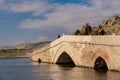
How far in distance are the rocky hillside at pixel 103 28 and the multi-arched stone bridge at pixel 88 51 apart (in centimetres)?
747

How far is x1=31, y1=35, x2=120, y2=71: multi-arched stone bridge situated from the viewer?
112 ft

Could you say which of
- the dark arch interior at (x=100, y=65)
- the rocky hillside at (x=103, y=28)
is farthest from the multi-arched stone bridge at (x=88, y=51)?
the rocky hillside at (x=103, y=28)

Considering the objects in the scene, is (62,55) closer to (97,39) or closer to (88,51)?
(88,51)

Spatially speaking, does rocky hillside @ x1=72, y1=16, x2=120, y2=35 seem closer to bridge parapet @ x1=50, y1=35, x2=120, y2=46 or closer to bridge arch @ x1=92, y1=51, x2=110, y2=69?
bridge parapet @ x1=50, y1=35, x2=120, y2=46

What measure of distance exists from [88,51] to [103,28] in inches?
769

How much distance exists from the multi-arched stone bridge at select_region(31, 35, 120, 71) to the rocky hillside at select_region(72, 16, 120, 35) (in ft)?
24.5

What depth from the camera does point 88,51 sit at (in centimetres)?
3972

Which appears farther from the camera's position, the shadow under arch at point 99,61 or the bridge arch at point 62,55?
the bridge arch at point 62,55

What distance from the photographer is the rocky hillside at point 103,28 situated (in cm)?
5602

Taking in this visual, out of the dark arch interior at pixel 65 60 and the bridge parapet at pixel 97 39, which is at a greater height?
the bridge parapet at pixel 97 39

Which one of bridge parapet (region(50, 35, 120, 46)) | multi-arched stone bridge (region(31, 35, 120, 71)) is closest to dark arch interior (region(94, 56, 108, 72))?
multi-arched stone bridge (region(31, 35, 120, 71))

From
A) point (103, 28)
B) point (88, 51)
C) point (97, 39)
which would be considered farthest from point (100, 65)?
point (103, 28)

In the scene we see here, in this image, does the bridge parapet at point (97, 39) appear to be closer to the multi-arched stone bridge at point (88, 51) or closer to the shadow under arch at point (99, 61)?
the multi-arched stone bridge at point (88, 51)

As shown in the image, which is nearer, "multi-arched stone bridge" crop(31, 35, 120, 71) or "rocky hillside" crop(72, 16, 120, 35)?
"multi-arched stone bridge" crop(31, 35, 120, 71)
